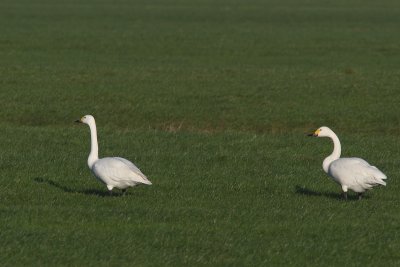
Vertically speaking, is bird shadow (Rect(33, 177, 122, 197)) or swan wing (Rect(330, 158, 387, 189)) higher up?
swan wing (Rect(330, 158, 387, 189))

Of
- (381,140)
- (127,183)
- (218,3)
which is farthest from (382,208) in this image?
(218,3)

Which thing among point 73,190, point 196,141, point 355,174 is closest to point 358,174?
Result: point 355,174

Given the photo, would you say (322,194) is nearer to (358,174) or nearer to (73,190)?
(358,174)

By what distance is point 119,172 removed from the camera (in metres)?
13.8

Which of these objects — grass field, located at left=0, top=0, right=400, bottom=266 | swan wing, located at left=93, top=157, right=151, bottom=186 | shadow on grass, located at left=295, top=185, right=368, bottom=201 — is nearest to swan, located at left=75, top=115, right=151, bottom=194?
swan wing, located at left=93, top=157, right=151, bottom=186

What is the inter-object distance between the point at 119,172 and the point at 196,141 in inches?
259

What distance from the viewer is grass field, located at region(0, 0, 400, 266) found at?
455 inches

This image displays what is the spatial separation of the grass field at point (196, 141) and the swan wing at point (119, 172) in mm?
301

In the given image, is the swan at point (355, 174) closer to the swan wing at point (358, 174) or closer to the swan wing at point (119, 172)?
the swan wing at point (358, 174)

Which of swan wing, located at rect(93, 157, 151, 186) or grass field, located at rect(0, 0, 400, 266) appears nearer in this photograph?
grass field, located at rect(0, 0, 400, 266)

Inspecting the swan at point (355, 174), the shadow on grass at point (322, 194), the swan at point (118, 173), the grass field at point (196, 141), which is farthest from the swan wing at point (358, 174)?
the swan at point (118, 173)

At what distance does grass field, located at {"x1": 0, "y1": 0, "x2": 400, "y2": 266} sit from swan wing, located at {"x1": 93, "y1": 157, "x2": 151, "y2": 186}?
301mm

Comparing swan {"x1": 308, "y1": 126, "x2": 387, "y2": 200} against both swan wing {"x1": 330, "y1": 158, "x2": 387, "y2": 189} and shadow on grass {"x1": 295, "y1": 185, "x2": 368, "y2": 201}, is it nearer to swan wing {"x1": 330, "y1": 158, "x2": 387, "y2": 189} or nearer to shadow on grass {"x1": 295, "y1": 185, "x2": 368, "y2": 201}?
swan wing {"x1": 330, "y1": 158, "x2": 387, "y2": 189}

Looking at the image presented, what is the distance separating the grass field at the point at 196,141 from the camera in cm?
1155
